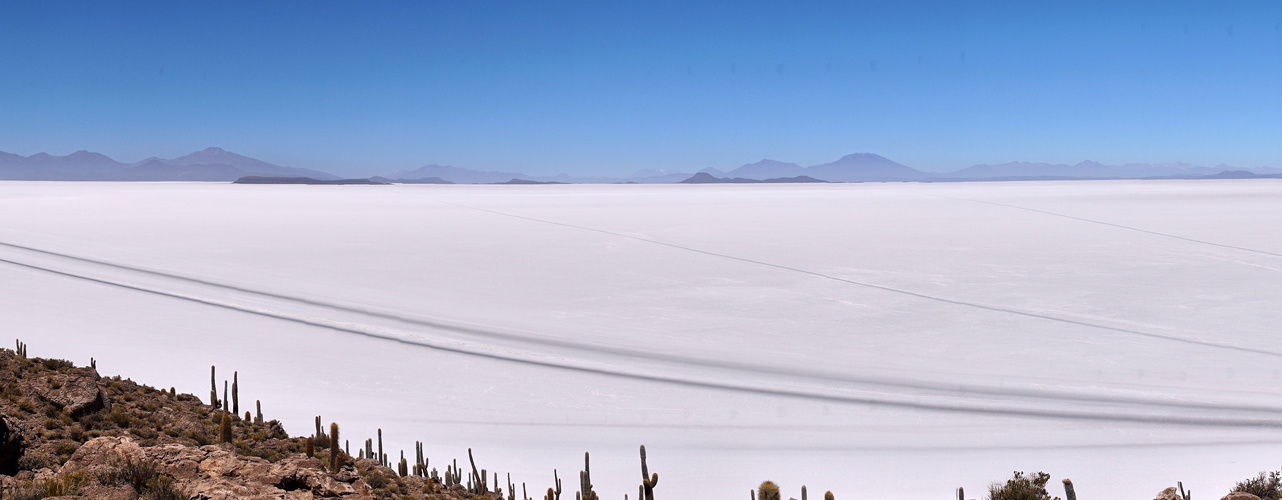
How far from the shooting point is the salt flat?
852 cm

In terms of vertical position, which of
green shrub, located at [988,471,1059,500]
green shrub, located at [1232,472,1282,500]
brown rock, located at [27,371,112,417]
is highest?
brown rock, located at [27,371,112,417]

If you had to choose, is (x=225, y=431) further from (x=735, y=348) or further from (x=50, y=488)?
(x=735, y=348)

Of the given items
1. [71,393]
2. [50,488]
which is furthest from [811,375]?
[50,488]

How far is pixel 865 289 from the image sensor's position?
57.7ft

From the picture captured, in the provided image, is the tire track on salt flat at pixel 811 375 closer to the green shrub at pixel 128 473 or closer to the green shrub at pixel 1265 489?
the green shrub at pixel 1265 489

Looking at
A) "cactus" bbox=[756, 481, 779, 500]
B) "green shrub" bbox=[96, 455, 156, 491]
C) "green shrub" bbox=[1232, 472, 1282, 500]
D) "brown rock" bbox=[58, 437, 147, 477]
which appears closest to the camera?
"green shrub" bbox=[96, 455, 156, 491]

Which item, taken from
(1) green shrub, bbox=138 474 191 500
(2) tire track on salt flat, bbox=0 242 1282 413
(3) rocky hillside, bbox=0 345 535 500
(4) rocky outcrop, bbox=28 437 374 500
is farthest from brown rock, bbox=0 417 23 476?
(2) tire track on salt flat, bbox=0 242 1282 413

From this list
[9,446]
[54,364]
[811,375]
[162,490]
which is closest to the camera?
[162,490]

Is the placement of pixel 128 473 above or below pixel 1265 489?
above

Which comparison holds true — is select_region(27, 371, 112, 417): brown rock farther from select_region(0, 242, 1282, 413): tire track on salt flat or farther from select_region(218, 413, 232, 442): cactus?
select_region(0, 242, 1282, 413): tire track on salt flat

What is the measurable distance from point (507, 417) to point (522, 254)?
15.0m

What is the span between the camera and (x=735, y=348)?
12758mm

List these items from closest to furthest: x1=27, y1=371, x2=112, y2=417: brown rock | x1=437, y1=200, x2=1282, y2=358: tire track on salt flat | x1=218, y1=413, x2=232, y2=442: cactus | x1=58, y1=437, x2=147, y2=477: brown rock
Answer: x1=58, y1=437, x2=147, y2=477: brown rock → x1=27, y1=371, x2=112, y2=417: brown rock → x1=218, y1=413, x2=232, y2=442: cactus → x1=437, y1=200, x2=1282, y2=358: tire track on salt flat

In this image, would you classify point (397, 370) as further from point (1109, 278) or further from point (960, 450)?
point (1109, 278)
